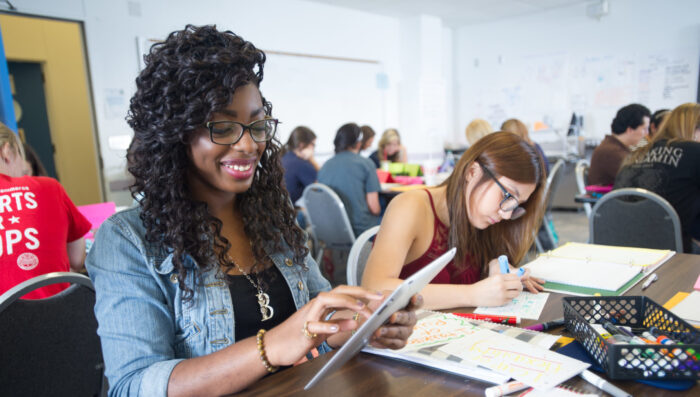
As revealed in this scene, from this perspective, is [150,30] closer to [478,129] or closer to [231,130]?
[478,129]

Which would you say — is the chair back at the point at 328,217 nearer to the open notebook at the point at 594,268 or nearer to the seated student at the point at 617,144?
the open notebook at the point at 594,268

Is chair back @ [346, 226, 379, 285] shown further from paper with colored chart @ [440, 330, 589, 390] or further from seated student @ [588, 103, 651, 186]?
seated student @ [588, 103, 651, 186]

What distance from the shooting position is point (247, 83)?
3.11ft

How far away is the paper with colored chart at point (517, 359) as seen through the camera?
2.51ft

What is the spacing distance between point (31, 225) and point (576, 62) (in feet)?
21.5

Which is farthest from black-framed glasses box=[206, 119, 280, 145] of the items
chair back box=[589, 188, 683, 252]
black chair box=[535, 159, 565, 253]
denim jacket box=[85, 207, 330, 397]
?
black chair box=[535, 159, 565, 253]

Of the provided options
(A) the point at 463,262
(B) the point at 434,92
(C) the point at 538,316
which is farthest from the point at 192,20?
(C) the point at 538,316

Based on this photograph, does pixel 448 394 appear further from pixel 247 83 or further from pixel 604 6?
pixel 604 6

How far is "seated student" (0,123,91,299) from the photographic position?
5.14 feet

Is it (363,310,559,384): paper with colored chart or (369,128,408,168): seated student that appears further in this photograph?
(369,128,408,168): seated student

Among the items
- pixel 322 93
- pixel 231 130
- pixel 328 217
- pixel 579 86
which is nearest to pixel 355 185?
pixel 328 217

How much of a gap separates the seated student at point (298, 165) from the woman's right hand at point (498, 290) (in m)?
2.63

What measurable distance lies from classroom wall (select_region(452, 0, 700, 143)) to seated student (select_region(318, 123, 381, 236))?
4.32 metres

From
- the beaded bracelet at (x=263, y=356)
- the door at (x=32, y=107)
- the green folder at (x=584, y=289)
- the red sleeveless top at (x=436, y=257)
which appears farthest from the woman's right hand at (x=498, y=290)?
the door at (x=32, y=107)
